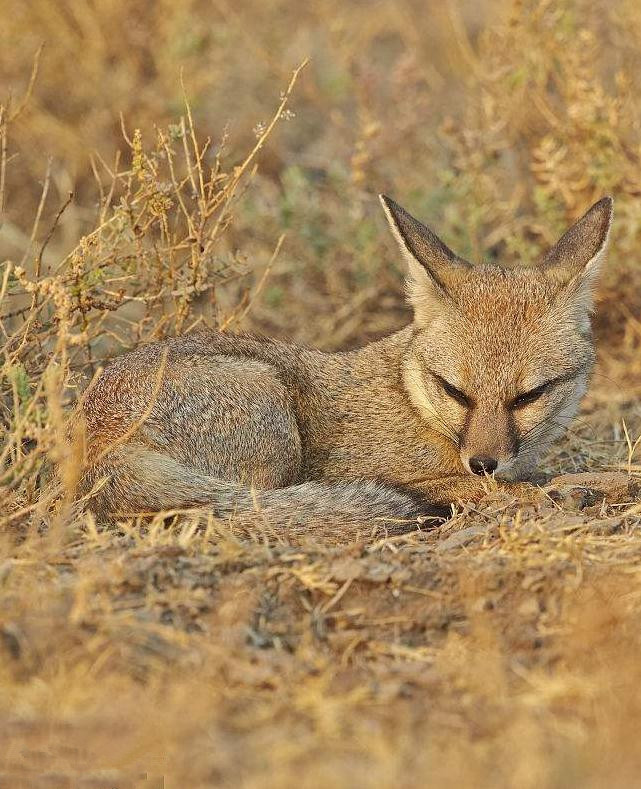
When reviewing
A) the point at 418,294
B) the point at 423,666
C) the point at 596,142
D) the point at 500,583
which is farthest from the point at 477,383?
the point at 596,142

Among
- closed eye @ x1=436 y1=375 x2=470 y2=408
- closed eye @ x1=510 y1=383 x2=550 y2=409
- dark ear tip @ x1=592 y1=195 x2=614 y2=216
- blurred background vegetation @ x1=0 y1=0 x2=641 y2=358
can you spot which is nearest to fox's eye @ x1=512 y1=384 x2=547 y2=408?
closed eye @ x1=510 y1=383 x2=550 y2=409

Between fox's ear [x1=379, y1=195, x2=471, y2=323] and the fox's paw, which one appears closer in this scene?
the fox's paw

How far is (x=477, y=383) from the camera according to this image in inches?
206

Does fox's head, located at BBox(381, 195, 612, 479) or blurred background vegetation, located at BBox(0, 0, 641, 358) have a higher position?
blurred background vegetation, located at BBox(0, 0, 641, 358)

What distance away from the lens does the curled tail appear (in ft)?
15.7

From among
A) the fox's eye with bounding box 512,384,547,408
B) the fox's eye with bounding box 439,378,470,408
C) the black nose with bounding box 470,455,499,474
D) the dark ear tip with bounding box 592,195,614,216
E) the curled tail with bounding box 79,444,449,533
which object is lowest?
the curled tail with bounding box 79,444,449,533

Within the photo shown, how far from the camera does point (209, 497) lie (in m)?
4.82

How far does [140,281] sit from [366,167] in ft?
8.81

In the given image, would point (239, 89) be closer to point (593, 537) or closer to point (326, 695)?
point (593, 537)

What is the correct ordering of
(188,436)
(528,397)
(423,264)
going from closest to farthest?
1. (188,436)
2. (528,397)
3. (423,264)

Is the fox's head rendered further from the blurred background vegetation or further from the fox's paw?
the blurred background vegetation

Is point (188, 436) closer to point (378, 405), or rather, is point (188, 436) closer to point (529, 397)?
point (378, 405)

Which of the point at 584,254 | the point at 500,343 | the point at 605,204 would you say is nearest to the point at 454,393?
the point at 500,343

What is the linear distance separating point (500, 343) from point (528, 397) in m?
0.30
